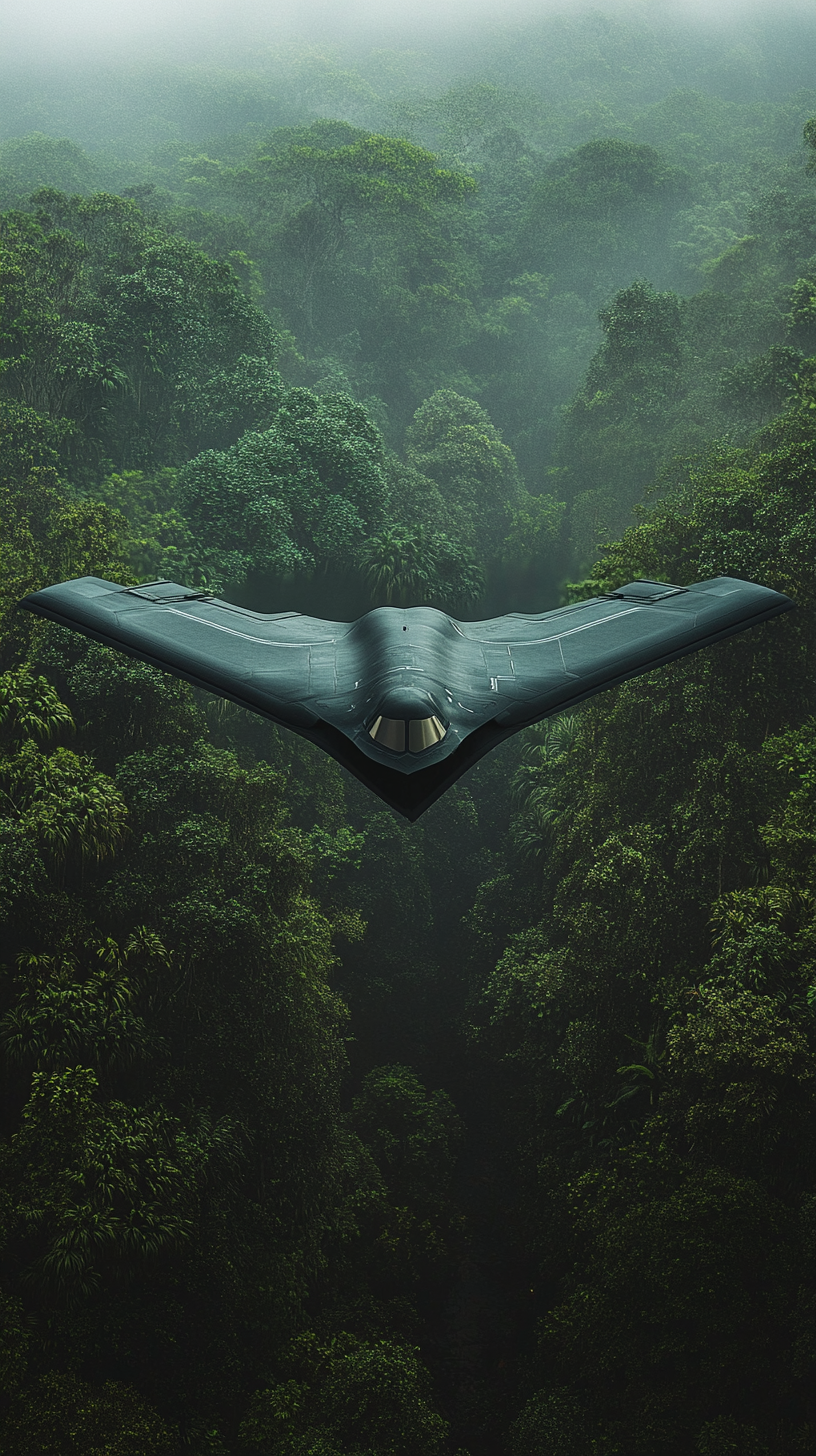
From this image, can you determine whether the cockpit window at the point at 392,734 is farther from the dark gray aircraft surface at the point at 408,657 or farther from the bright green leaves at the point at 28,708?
the bright green leaves at the point at 28,708

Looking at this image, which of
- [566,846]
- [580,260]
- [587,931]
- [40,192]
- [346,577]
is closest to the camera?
[587,931]

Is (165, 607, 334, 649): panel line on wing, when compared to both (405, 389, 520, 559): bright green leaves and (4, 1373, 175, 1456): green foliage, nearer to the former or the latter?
(4, 1373, 175, 1456): green foliage

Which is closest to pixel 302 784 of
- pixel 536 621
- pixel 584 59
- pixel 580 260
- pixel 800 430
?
pixel 536 621

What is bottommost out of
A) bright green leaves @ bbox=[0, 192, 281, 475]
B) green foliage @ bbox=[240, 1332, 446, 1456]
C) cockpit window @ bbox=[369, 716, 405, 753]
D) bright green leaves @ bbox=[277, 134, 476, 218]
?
green foliage @ bbox=[240, 1332, 446, 1456]

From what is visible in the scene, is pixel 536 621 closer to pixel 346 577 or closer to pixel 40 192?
pixel 346 577

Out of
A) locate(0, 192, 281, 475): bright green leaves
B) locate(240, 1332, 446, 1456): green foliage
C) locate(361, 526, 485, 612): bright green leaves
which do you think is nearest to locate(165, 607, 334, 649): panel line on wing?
locate(240, 1332, 446, 1456): green foliage
